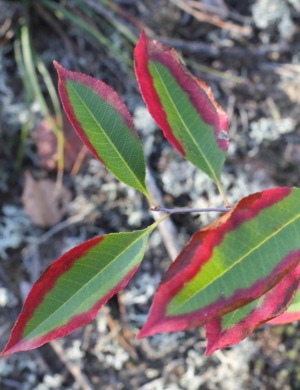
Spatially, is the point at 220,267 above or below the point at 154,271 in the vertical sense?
above

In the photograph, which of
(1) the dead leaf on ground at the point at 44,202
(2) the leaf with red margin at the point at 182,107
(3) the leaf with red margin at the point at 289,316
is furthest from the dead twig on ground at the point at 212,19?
(3) the leaf with red margin at the point at 289,316

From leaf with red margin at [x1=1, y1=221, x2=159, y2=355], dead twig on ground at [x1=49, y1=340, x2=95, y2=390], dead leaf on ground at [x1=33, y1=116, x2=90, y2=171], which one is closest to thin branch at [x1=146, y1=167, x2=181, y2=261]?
dead leaf on ground at [x1=33, y1=116, x2=90, y2=171]

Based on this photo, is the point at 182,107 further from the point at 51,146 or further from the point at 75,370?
the point at 75,370

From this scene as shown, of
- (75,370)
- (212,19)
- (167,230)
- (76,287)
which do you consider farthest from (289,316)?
(212,19)

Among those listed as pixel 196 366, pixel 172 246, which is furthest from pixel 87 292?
pixel 196 366

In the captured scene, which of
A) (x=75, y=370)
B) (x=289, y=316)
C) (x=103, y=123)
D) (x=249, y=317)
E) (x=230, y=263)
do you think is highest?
(x=103, y=123)

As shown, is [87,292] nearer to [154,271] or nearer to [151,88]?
[151,88]
